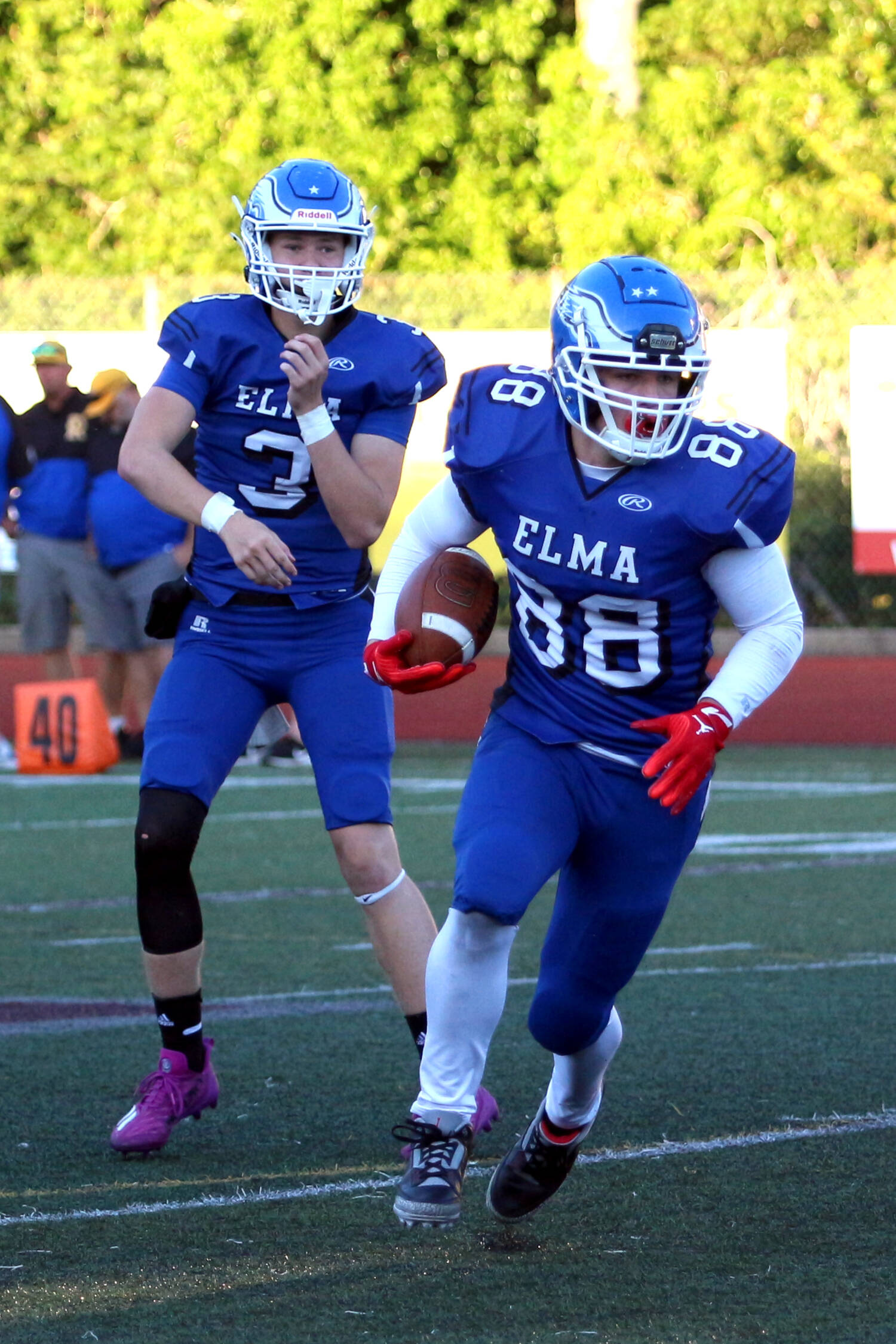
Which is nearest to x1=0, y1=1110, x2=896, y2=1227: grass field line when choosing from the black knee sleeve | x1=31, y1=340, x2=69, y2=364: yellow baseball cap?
the black knee sleeve

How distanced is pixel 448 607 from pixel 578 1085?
2.65ft

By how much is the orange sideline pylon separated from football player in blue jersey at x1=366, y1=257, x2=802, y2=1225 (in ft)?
24.3

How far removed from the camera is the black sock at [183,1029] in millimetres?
4371

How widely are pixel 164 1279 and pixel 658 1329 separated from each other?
2.41 ft

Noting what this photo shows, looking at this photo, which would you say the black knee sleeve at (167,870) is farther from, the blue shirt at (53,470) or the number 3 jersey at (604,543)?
the blue shirt at (53,470)

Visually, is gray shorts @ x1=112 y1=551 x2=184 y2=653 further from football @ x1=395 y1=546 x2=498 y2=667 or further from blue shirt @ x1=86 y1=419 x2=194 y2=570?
football @ x1=395 y1=546 x2=498 y2=667

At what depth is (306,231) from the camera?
4.42m

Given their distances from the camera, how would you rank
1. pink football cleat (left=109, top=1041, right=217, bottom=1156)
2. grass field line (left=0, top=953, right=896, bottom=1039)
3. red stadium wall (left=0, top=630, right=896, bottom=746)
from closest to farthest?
pink football cleat (left=109, top=1041, right=217, bottom=1156) < grass field line (left=0, top=953, right=896, bottom=1039) < red stadium wall (left=0, top=630, right=896, bottom=746)

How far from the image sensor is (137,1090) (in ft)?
14.4

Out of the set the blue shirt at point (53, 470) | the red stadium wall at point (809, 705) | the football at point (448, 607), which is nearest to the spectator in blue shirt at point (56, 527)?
the blue shirt at point (53, 470)

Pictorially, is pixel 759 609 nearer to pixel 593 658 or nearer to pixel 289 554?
pixel 593 658

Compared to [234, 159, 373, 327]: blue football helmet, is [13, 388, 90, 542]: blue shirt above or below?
below

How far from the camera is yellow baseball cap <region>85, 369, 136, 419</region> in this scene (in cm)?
1142

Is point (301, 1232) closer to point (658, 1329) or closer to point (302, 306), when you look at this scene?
point (658, 1329)
